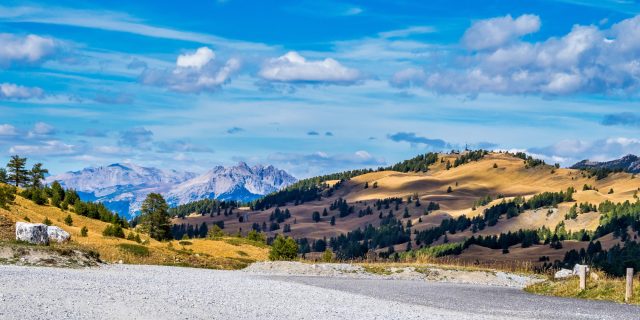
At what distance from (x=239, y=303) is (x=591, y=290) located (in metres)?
26.7

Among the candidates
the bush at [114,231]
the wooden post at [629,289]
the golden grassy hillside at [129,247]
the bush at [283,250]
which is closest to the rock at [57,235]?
the golden grassy hillside at [129,247]

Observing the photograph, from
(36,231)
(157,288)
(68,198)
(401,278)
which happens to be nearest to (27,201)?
(68,198)

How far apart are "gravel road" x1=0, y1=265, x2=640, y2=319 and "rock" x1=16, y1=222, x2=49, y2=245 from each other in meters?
21.4

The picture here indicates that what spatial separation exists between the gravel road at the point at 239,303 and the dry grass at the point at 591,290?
9.04ft

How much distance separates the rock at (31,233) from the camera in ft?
190

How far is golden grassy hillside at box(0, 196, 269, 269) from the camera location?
226 ft

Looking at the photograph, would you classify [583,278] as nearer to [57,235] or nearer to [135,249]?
[135,249]

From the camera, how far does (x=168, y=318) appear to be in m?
24.3

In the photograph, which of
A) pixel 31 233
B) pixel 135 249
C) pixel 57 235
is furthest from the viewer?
pixel 135 249

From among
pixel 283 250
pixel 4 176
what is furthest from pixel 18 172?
pixel 283 250

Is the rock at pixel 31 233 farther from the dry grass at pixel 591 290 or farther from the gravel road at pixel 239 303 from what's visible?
the dry grass at pixel 591 290

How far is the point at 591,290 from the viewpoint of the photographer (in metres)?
47.2

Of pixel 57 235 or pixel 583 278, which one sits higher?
pixel 57 235

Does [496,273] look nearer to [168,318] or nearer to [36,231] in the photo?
[36,231]
